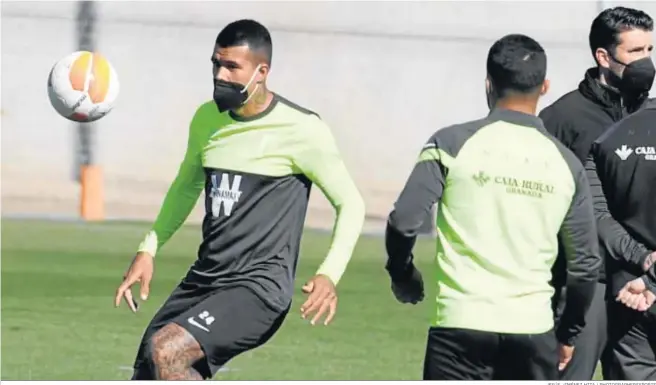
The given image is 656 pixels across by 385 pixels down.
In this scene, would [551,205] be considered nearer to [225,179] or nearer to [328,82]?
[225,179]

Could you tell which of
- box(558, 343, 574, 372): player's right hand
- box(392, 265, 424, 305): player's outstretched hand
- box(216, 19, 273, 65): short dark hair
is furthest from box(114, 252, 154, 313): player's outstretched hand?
box(558, 343, 574, 372): player's right hand

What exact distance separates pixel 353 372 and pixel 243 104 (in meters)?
3.32

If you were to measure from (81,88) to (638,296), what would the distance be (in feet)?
12.4

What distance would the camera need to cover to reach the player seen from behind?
17.6ft

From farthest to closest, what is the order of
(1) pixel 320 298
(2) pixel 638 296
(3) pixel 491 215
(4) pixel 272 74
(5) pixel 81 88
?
(4) pixel 272 74 < (5) pixel 81 88 < (2) pixel 638 296 < (1) pixel 320 298 < (3) pixel 491 215

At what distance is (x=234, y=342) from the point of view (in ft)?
20.7

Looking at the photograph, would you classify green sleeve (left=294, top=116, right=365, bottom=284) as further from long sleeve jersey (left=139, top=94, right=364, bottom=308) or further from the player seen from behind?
the player seen from behind

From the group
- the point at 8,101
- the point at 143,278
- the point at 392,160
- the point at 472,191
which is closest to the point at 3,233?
the point at 8,101

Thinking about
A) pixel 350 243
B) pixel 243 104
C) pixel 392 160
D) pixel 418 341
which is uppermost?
pixel 243 104

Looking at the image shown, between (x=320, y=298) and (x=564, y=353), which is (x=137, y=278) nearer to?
(x=320, y=298)

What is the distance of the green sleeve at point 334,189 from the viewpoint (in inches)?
249

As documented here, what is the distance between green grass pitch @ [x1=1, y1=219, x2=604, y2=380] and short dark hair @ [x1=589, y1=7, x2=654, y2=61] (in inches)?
64.7

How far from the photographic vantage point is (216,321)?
245 inches

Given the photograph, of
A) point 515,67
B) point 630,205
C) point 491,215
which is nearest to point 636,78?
point 630,205
